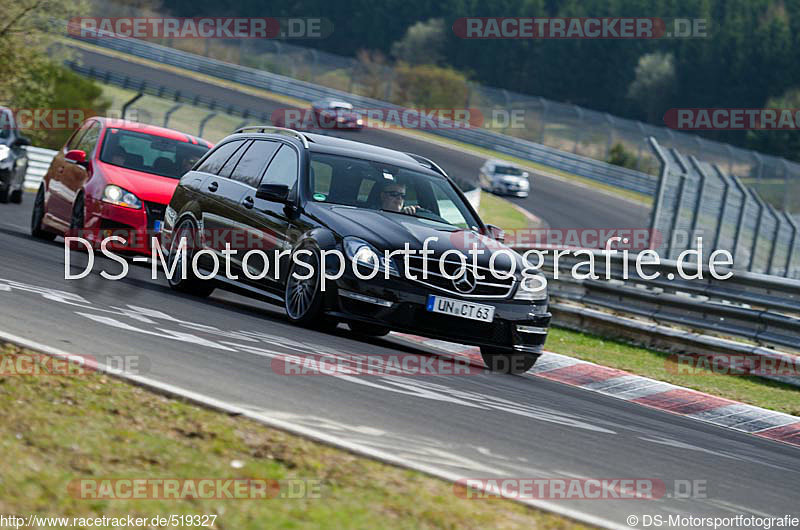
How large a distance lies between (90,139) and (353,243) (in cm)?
681

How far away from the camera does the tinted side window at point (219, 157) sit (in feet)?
37.5

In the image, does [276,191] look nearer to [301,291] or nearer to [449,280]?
[301,291]

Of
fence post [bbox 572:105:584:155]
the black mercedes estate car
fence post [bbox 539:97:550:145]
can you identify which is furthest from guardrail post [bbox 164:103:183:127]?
fence post [bbox 539:97:550:145]

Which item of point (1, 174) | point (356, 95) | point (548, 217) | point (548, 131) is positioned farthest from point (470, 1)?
point (1, 174)

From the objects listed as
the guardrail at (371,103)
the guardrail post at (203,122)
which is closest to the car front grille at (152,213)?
the guardrail post at (203,122)

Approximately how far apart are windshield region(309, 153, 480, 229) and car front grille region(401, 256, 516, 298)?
1.05m

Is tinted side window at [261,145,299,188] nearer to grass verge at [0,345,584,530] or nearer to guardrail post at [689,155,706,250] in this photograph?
grass verge at [0,345,584,530]

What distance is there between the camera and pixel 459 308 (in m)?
9.00

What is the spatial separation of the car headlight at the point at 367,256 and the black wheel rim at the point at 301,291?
0.33m

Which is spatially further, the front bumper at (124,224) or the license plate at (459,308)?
the front bumper at (124,224)

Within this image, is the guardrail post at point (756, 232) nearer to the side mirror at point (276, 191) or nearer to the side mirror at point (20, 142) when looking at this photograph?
the side mirror at point (276, 191)

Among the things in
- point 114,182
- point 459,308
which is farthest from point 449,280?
point 114,182

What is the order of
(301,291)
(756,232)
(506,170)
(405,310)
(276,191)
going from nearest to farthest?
(405,310) < (301,291) < (276,191) < (756,232) < (506,170)

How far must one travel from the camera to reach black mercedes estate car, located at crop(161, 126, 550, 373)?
29.5 ft
